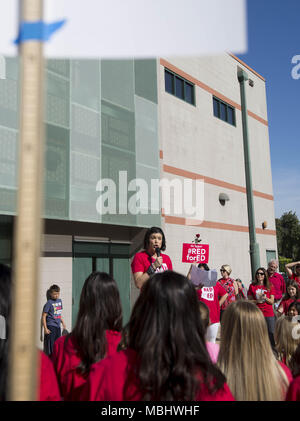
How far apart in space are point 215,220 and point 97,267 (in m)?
5.92

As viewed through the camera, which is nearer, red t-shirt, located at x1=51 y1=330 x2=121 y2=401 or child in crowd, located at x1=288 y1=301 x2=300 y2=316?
red t-shirt, located at x1=51 y1=330 x2=121 y2=401

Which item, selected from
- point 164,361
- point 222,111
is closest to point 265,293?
point 164,361

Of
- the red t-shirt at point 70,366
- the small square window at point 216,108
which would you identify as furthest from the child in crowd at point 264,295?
the small square window at point 216,108

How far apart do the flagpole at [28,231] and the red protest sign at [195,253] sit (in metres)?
8.21

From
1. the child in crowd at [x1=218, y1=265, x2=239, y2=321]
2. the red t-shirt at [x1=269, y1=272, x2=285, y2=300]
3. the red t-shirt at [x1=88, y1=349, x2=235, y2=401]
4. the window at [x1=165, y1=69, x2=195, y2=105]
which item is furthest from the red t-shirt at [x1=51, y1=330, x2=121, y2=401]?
the window at [x1=165, y1=69, x2=195, y2=105]

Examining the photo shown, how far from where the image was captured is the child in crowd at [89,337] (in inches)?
88.4

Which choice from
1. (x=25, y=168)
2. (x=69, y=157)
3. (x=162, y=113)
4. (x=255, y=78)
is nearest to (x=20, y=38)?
(x=25, y=168)

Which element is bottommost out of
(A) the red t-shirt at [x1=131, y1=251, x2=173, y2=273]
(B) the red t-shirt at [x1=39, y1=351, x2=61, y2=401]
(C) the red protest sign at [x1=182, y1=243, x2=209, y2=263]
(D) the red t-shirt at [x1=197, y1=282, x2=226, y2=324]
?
(D) the red t-shirt at [x1=197, y1=282, x2=226, y2=324]

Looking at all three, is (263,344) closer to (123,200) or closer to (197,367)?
(197,367)

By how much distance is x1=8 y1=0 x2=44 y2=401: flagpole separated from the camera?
92cm

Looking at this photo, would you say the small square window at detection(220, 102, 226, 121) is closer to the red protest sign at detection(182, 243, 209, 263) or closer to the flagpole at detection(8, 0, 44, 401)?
the red protest sign at detection(182, 243, 209, 263)

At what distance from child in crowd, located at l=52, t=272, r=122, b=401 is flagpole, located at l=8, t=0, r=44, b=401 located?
1368 mm

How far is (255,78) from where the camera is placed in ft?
66.5

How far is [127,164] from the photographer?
471 inches
